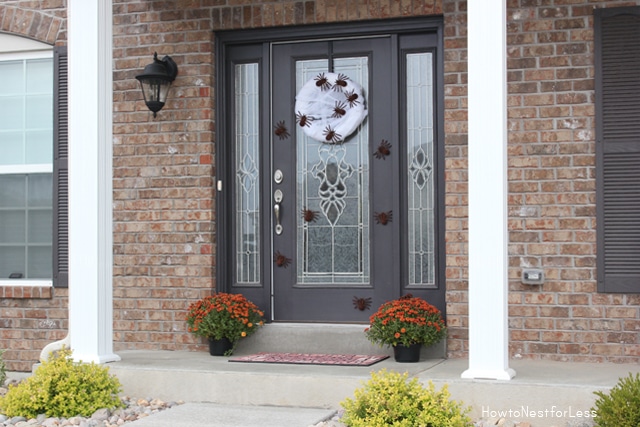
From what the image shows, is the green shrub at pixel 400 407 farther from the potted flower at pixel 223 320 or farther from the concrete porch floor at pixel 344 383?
the potted flower at pixel 223 320

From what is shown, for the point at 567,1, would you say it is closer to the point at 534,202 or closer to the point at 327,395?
the point at 534,202

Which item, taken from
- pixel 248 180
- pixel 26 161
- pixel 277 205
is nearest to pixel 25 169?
pixel 26 161

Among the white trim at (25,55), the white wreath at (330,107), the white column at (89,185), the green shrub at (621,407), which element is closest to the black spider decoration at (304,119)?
the white wreath at (330,107)

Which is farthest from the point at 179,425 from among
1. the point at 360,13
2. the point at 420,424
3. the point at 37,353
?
the point at 360,13

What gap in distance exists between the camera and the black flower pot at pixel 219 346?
6250mm

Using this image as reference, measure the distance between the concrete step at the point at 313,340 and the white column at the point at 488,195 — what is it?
3.61ft

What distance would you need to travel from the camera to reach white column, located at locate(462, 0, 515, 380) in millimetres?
5000

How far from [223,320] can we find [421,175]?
170 cm

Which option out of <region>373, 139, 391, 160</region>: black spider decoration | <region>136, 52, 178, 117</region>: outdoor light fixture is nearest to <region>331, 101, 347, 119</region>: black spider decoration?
<region>373, 139, 391, 160</region>: black spider decoration

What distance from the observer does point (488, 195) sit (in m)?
5.03

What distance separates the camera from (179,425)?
4.87 metres

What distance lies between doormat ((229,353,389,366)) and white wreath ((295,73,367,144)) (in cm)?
153

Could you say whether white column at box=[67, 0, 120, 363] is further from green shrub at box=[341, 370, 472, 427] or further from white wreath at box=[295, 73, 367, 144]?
green shrub at box=[341, 370, 472, 427]

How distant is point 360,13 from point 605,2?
164 centimetres
